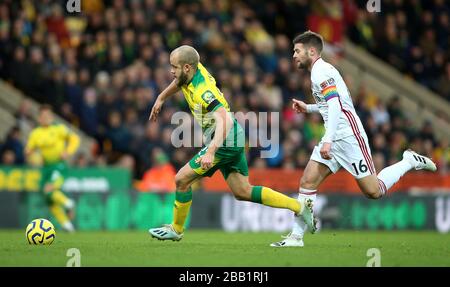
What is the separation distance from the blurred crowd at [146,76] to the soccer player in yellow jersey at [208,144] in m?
7.68

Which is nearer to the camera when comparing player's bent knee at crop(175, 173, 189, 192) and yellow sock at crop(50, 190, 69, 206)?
player's bent knee at crop(175, 173, 189, 192)

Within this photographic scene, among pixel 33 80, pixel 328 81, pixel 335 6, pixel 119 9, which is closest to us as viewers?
pixel 328 81

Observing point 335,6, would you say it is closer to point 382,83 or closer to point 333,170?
point 382,83

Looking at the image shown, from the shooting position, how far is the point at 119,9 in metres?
21.0

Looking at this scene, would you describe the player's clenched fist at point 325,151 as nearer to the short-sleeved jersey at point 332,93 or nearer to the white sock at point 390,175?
the short-sleeved jersey at point 332,93

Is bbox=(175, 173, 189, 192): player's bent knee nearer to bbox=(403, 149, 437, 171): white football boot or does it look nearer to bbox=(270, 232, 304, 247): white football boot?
bbox=(270, 232, 304, 247): white football boot

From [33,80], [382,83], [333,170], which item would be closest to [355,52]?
[382,83]

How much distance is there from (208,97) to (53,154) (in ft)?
22.3

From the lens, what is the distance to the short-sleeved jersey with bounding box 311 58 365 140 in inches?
423

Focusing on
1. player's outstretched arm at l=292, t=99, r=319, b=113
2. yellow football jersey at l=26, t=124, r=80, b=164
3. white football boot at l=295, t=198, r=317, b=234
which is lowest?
white football boot at l=295, t=198, r=317, b=234

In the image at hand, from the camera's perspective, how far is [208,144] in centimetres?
1094

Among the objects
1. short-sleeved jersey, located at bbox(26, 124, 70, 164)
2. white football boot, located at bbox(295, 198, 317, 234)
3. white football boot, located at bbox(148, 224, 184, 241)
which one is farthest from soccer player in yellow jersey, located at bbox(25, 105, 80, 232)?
white football boot, located at bbox(295, 198, 317, 234)

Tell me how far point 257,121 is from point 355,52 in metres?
6.17

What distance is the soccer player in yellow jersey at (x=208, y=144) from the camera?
34.5 ft
